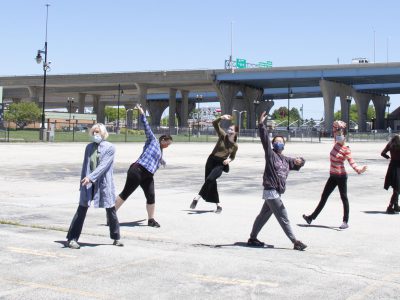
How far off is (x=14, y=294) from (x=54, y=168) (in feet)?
54.6

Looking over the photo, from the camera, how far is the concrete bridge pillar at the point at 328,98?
303 ft

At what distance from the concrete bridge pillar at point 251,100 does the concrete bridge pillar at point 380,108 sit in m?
26.1

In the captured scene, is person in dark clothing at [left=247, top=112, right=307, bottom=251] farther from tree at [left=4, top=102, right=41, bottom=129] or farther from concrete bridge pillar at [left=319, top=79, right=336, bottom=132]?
tree at [left=4, top=102, right=41, bottom=129]

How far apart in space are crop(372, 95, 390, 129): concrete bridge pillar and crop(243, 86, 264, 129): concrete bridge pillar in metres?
26.1

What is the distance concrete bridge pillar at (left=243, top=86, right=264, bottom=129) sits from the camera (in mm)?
109287

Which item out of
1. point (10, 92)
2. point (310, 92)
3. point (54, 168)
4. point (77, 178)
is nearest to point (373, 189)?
point (77, 178)

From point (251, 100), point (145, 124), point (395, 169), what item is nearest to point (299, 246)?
point (145, 124)

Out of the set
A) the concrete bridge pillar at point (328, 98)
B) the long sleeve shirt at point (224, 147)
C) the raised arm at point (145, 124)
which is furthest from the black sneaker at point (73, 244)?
the concrete bridge pillar at point (328, 98)

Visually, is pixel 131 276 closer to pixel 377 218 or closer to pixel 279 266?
pixel 279 266

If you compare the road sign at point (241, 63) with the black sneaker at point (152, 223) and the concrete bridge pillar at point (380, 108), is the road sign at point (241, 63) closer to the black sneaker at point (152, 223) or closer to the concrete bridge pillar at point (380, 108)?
the concrete bridge pillar at point (380, 108)

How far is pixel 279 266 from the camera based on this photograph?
6883mm

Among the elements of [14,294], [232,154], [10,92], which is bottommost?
[14,294]

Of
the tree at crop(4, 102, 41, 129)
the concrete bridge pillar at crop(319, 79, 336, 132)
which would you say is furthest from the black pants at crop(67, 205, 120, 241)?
the tree at crop(4, 102, 41, 129)

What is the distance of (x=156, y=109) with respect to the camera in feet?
511
